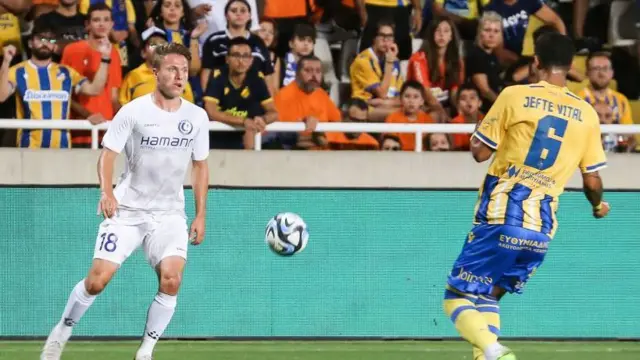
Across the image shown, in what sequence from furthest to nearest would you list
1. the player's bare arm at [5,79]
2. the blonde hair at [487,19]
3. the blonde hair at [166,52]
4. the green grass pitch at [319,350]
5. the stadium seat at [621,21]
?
the stadium seat at [621,21] → the blonde hair at [487,19] → the player's bare arm at [5,79] → the green grass pitch at [319,350] → the blonde hair at [166,52]

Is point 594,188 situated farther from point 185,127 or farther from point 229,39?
point 229,39

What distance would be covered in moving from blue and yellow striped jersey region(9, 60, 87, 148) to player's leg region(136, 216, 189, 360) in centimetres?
354

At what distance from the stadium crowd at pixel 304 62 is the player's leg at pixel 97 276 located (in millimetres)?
2918

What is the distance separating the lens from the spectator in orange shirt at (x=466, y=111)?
42.0 feet

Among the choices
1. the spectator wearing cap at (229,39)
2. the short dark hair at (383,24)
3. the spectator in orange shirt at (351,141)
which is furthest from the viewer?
the short dark hair at (383,24)

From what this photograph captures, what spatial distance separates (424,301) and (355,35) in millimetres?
3629

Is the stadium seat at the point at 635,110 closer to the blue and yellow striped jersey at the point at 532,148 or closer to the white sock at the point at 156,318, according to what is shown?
the blue and yellow striped jersey at the point at 532,148

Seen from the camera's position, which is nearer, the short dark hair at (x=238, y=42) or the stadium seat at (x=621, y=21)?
the short dark hair at (x=238, y=42)

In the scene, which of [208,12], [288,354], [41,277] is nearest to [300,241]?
[288,354]

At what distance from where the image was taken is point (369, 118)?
13.1m

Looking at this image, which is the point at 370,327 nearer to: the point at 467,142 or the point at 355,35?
the point at 467,142

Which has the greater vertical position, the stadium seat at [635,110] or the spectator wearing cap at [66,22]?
the spectator wearing cap at [66,22]

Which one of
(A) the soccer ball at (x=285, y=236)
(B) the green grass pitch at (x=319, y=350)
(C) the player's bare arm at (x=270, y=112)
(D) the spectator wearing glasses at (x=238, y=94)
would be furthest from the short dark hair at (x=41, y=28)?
(A) the soccer ball at (x=285, y=236)

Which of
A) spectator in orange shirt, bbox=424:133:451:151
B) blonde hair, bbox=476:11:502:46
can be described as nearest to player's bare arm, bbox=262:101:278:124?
spectator in orange shirt, bbox=424:133:451:151
